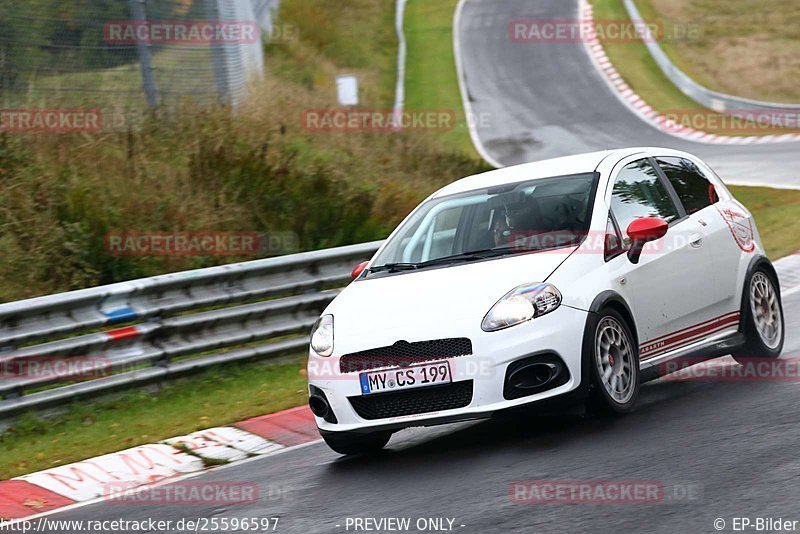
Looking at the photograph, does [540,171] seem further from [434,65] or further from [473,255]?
[434,65]

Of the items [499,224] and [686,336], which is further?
[686,336]

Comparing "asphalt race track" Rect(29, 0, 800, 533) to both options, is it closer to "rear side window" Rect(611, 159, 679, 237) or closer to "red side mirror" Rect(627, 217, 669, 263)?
"red side mirror" Rect(627, 217, 669, 263)

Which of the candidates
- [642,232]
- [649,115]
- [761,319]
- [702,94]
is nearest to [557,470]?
[642,232]

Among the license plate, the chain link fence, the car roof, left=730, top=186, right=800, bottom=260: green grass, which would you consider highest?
the chain link fence

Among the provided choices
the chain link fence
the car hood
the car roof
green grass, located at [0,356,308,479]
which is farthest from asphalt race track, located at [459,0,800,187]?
the car hood

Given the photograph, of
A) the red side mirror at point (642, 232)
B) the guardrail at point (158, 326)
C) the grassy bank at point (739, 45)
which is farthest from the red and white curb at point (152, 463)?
the grassy bank at point (739, 45)

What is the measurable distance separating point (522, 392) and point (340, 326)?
3.92 feet

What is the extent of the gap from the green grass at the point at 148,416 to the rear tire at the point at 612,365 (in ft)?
10.5

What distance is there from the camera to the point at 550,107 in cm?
3634

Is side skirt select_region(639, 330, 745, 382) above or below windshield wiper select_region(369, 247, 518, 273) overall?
below

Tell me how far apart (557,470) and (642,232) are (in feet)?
6.61

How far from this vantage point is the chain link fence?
14102 mm

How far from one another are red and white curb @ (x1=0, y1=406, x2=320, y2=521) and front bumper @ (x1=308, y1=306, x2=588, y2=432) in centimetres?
161

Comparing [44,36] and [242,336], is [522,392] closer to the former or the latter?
[242,336]
